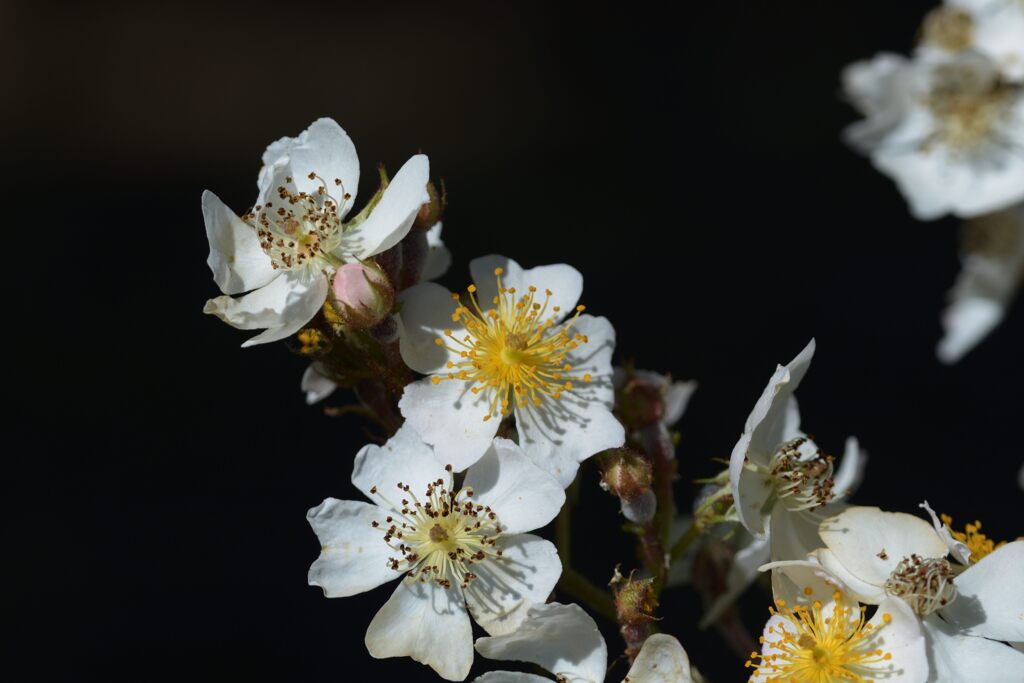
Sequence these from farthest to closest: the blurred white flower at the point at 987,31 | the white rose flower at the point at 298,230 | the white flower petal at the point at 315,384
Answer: the blurred white flower at the point at 987,31, the white flower petal at the point at 315,384, the white rose flower at the point at 298,230

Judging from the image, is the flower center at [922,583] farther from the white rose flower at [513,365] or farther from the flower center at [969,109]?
the flower center at [969,109]

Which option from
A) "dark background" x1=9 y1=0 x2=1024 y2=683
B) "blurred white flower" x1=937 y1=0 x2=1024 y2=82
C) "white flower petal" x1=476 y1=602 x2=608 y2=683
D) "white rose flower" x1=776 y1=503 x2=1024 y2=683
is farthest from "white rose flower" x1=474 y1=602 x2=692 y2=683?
"dark background" x1=9 y1=0 x2=1024 y2=683

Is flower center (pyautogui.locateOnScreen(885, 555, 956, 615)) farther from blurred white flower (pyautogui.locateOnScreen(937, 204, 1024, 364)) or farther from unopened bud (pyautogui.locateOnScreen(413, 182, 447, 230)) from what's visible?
blurred white flower (pyautogui.locateOnScreen(937, 204, 1024, 364))

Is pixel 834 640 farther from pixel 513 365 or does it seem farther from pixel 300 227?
pixel 300 227

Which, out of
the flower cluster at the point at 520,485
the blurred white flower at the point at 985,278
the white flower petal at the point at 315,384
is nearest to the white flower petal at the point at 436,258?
the flower cluster at the point at 520,485

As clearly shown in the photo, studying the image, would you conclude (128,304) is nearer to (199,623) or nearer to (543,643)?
(199,623)

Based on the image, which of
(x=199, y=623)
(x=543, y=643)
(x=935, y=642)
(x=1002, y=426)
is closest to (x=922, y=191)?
(x=935, y=642)
